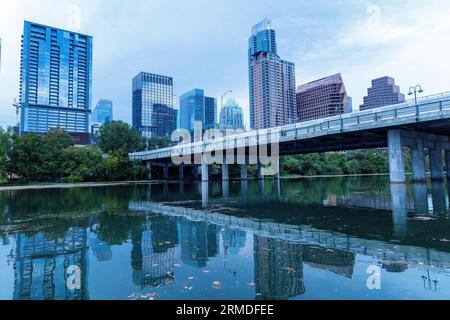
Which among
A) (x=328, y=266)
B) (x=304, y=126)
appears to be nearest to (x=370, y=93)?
(x=304, y=126)

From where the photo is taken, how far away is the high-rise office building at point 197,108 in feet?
488

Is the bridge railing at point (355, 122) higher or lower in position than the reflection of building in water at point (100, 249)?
higher

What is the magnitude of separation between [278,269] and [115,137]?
74130 mm

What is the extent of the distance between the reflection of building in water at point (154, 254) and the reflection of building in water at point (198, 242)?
1.03ft

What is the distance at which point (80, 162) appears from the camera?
6091 cm

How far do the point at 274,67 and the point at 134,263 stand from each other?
344 ft

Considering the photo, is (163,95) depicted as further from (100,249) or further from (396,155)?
(100,249)

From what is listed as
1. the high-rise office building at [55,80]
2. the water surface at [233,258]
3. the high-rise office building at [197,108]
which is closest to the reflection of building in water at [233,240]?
the water surface at [233,258]

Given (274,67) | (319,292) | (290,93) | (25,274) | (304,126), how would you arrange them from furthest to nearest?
(274,67) → (290,93) → (304,126) → (25,274) → (319,292)

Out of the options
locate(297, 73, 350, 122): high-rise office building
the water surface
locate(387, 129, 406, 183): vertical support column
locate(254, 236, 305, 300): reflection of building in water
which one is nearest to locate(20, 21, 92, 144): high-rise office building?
locate(297, 73, 350, 122): high-rise office building

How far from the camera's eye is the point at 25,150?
53812 mm

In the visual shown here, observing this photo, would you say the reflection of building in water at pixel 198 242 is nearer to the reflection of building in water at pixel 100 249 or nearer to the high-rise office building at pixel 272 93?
the reflection of building in water at pixel 100 249

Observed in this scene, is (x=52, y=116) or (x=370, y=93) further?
(x=52, y=116)
